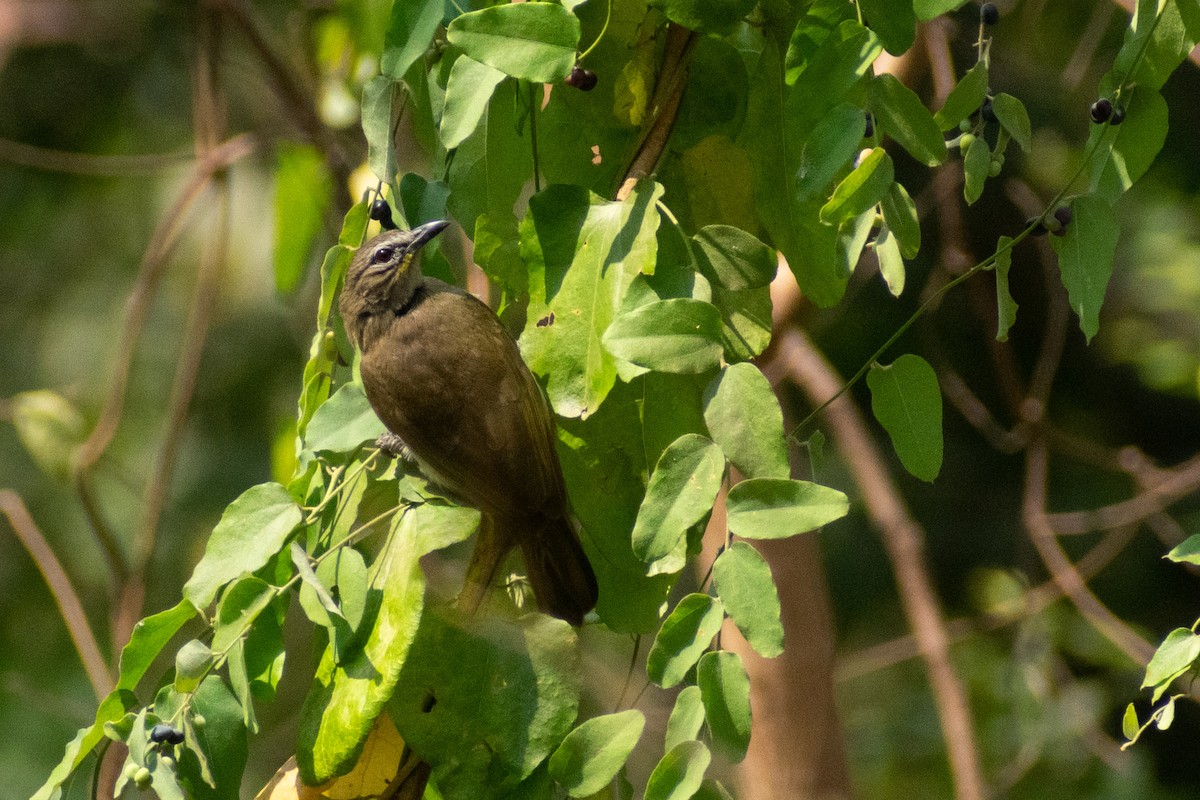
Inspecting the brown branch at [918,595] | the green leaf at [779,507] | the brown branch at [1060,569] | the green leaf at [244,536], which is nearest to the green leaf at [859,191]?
the green leaf at [779,507]

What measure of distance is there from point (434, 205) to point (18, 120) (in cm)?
369

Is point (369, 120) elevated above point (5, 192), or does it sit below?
above

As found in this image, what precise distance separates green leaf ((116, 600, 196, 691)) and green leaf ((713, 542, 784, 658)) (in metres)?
0.51

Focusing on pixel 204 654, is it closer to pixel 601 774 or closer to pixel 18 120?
pixel 601 774

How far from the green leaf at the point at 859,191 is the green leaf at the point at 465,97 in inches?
11.7

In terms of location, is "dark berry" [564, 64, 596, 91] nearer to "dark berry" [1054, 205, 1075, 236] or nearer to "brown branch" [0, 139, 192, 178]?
"dark berry" [1054, 205, 1075, 236]

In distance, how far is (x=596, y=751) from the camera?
3.54ft

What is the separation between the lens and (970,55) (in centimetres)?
347

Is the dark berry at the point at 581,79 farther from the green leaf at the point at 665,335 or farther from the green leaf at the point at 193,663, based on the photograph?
the green leaf at the point at 193,663

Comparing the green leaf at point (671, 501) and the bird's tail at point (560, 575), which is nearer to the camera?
the green leaf at point (671, 501)

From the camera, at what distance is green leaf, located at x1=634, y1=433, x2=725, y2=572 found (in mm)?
1019

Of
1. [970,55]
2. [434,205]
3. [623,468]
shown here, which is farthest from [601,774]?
[970,55]

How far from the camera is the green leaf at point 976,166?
111 centimetres

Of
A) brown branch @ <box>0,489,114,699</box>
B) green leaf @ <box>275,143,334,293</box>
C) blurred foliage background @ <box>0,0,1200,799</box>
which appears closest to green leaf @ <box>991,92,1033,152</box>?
green leaf @ <box>275,143,334,293</box>
